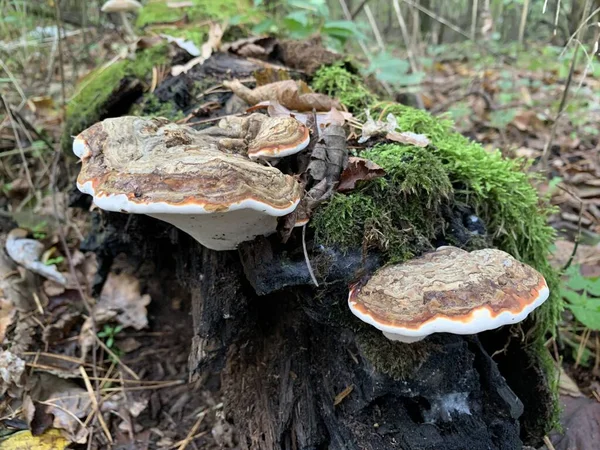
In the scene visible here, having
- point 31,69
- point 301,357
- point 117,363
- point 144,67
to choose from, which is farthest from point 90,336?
point 31,69

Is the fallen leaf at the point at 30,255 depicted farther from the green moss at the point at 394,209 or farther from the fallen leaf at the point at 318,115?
the green moss at the point at 394,209

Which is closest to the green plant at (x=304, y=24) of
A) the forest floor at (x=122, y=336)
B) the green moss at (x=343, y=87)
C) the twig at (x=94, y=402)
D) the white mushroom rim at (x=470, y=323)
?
the green moss at (x=343, y=87)

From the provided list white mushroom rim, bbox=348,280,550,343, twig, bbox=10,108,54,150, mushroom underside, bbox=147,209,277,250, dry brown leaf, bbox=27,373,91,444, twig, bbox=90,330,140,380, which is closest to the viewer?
white mushroom rim, bbox=348,280,550,343

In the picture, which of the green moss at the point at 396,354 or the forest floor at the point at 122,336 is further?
the forest floor at the point at 122,336

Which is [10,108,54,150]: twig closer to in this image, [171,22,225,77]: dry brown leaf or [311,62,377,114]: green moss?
[171,22,225,77]: dry brown leaf

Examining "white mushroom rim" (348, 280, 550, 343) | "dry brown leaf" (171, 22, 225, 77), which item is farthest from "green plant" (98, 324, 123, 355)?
"white mushroom rim" (348, 280, 550, 343)

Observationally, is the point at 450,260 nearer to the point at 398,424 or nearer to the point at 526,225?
the point at 398,424
